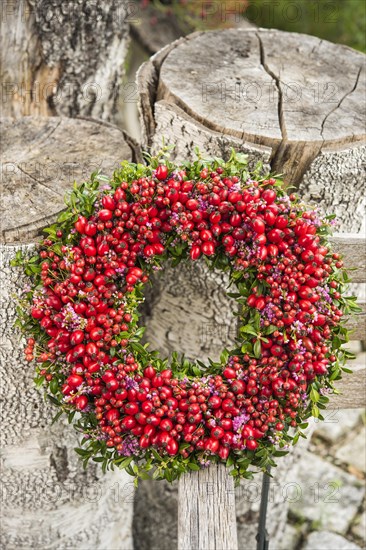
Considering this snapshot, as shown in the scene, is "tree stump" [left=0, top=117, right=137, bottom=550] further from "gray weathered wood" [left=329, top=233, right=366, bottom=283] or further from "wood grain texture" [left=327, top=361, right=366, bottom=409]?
"wood grain texture" [left=327, top=361, right=366, bottom=409]

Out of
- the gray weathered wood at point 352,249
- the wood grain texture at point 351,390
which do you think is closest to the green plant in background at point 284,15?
the gray weathered wood at point 352,249

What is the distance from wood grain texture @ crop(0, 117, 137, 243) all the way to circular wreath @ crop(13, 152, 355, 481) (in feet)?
0.38

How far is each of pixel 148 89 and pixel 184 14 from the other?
3.40 metres

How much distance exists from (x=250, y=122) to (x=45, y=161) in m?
0.74

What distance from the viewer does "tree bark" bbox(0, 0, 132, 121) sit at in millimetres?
Result: 2982

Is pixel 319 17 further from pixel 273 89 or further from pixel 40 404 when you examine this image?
pixel 40 404

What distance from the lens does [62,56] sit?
3.09m

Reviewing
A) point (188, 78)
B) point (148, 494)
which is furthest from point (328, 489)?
point (188, 78)

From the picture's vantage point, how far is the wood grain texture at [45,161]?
1.95m

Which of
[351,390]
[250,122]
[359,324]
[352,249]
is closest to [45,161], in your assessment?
[250,122]

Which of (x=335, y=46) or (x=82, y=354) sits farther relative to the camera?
(x=335, y=46)

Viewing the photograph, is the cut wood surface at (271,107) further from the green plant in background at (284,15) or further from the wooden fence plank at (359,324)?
the green plant in background at (284,15)

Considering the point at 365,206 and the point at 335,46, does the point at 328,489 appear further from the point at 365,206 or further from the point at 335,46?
the point at 335,46

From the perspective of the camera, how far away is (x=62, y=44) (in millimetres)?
3049
